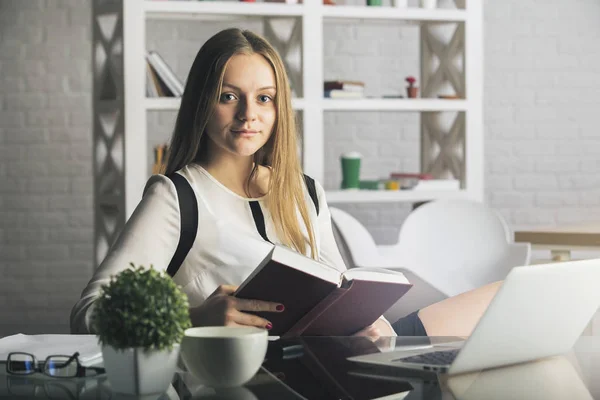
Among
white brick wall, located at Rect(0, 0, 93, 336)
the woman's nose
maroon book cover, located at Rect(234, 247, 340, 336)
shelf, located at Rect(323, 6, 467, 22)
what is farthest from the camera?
white brick wall, located at Rect(0, 0, 93, 336)

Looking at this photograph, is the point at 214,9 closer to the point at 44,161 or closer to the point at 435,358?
the point at 44,161

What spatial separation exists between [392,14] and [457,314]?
2.05 m

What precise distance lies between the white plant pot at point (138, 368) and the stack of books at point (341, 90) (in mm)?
2607

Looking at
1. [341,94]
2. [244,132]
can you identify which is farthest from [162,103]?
[244,132]

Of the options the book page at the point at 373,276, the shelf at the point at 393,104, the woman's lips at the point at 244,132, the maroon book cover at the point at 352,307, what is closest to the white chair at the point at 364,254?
the shelf at the point at 393,104

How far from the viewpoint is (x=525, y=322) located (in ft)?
3.85

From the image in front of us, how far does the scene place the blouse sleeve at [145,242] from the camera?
4.89 feet

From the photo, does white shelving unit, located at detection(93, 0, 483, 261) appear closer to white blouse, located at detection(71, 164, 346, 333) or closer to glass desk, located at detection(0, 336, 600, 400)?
white blouse, located at detection(71, 164, 346, 333)

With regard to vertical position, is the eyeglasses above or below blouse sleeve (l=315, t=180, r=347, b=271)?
below

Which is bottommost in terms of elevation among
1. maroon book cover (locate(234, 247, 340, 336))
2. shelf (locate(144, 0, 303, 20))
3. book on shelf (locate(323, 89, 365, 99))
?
maroon book cover (locate(234, 247, 340, 336))

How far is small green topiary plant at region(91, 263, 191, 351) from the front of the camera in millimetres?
962

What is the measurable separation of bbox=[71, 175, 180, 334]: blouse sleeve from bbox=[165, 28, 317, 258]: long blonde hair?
0.14m

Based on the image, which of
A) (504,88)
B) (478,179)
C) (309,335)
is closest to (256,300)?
(309,335)

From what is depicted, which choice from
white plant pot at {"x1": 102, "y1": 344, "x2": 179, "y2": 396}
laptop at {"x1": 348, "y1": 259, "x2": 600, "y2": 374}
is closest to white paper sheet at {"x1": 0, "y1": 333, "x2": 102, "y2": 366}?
white plant pot at {"x1": 102, "y1": 344, "x2": 179, "y2": 396}
